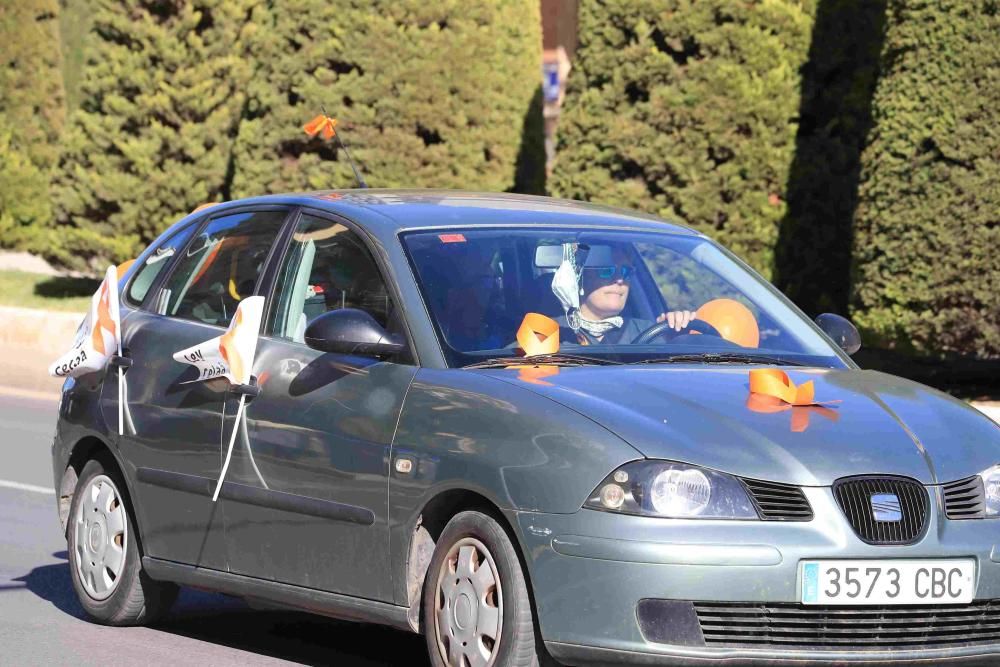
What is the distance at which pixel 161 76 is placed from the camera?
2350 cm

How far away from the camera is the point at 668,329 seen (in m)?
6.43

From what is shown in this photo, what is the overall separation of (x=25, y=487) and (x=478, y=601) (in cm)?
686

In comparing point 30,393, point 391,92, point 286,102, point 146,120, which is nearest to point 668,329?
point 30,393

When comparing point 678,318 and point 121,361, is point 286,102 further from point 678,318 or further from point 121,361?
point 678,318

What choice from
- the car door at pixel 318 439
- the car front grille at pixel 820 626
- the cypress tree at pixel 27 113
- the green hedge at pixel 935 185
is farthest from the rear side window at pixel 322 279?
the cypress tree at pixel 27 113

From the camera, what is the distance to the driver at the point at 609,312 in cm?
627

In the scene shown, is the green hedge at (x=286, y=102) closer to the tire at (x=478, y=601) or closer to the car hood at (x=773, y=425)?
the car hood at (x=773, y=425)

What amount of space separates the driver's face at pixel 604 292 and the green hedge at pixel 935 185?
8.37 metres

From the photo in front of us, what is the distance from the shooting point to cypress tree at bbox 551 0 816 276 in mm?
17156

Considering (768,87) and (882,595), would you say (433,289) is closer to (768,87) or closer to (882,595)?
(882,595)

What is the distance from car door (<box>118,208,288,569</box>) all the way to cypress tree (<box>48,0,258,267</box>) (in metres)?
16.3

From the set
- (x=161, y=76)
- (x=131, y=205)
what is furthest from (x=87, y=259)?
(x=161, y=76)

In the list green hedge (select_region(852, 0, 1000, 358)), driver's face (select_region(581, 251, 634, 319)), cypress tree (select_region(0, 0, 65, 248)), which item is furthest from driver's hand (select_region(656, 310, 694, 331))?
cypress tree (select_region(0, 0, 65, 248))

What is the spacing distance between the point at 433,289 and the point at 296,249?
2.84 ft
